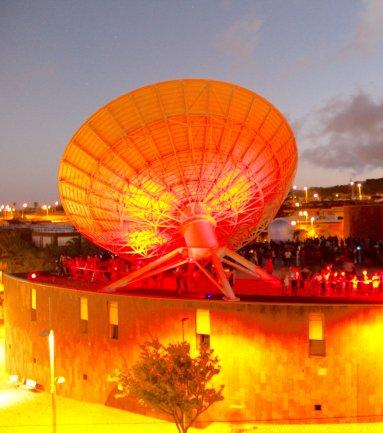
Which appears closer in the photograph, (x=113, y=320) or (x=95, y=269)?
(x=113, y=320)

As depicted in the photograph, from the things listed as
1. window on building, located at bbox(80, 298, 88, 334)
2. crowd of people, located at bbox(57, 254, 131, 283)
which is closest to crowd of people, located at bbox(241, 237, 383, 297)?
crowd of people, located at bbox(57, 254, 131, 283)

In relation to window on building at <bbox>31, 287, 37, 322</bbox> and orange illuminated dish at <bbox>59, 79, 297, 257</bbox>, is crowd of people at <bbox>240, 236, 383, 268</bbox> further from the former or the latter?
window on building at <bbox>31, 287, 37, 322</bbox>

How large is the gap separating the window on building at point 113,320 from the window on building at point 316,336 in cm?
998

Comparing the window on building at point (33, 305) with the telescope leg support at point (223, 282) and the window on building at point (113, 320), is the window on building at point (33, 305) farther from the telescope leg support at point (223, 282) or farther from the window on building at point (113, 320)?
the telescope leg support at point (223, 282)

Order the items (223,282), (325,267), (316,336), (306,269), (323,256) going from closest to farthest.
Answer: (316,336) < (223,282) < (306,269) < (325,267) < (323,256)

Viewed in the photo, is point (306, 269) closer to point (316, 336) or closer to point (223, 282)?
point (223, 282)

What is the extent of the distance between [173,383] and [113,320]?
8.09m

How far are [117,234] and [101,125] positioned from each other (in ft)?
24.1

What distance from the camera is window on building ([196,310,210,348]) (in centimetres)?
2823

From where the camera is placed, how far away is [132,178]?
31.6 metres

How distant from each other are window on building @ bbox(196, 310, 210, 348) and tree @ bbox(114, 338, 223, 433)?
10.0 feet

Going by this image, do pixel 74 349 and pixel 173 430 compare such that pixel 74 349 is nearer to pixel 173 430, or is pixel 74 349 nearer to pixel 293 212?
pixel 173 430

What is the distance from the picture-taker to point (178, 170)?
104 ft

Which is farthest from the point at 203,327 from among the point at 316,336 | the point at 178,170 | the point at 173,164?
Answer: the point at 173,164
